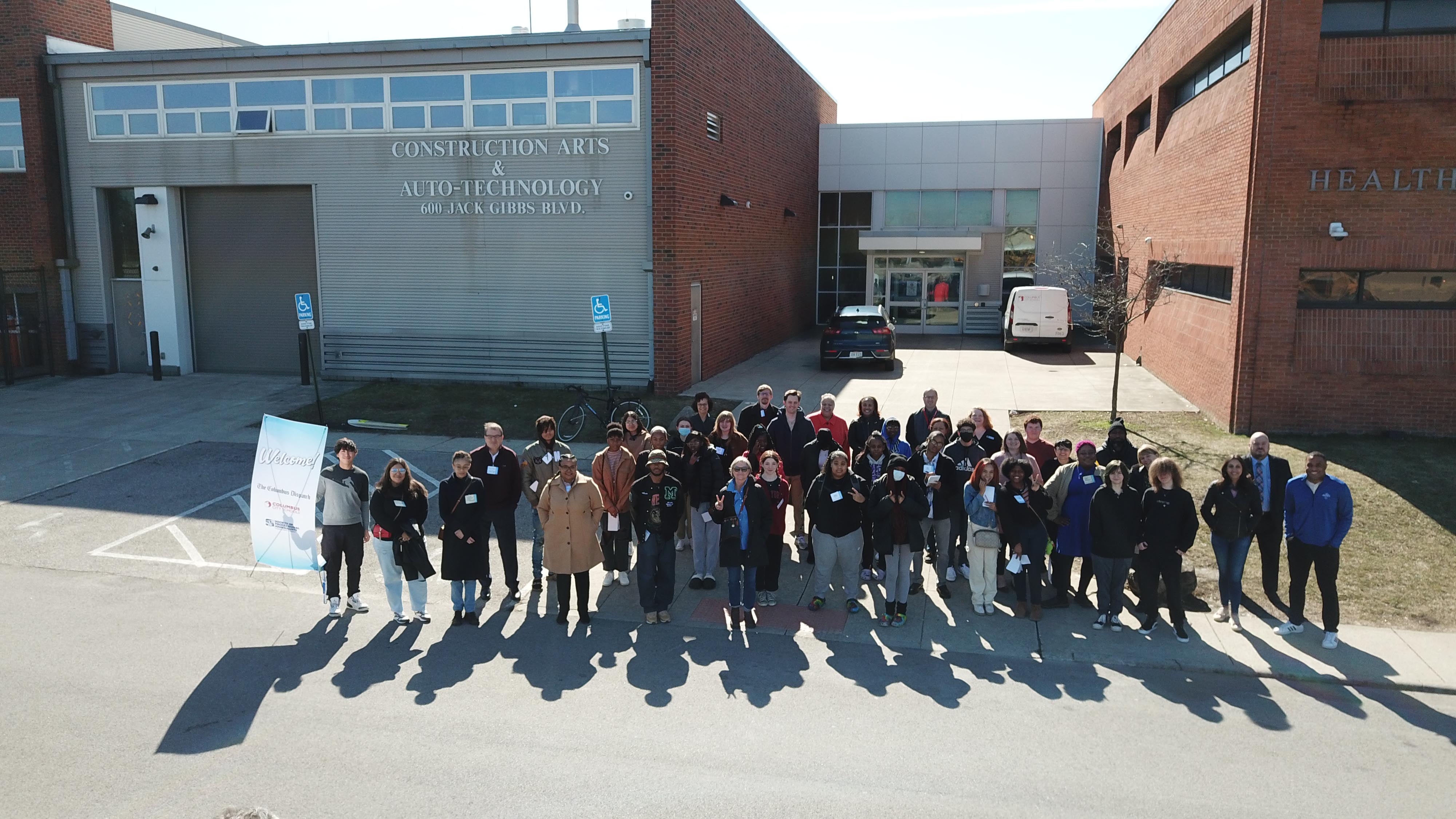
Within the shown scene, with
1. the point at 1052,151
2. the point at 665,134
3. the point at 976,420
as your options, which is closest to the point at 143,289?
the point at 665,134

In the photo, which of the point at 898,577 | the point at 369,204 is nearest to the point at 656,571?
the point at 898,577

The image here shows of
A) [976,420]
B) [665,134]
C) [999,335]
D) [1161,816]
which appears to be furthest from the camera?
[999,335]

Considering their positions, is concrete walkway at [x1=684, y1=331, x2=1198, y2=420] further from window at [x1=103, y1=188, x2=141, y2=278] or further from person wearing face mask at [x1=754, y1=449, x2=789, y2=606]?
window at [x1=103, y1=188, x2=141, y2=278]

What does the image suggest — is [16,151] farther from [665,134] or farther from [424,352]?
[665,134]

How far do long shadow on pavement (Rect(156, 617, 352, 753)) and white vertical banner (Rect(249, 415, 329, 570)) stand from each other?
2.60 feet

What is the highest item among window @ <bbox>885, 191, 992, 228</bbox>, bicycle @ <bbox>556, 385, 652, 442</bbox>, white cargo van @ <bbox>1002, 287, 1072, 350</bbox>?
window @ <bbox>885, 191, 992, 228</bbox>

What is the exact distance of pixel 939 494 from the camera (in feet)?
30.3

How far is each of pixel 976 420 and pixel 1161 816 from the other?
483cm

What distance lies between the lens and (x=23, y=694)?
23.9 feet

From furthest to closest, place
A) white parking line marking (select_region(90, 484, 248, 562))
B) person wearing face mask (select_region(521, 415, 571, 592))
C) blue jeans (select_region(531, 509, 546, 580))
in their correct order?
white parking line marking (select_region(90, 484, 248, 562)) → blue jeans (select_region(531, 509, 546, 580)) → person wearing face mask (select_region(521, 415, 571, 592))

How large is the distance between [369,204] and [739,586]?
15.2m

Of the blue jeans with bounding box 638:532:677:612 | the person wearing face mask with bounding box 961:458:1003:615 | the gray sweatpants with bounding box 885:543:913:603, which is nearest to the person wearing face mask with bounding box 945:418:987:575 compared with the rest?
the person wearing face mask with bounding box 961:458:1003:615

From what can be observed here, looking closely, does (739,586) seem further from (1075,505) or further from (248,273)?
(248,273)

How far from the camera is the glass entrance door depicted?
3397 cm
